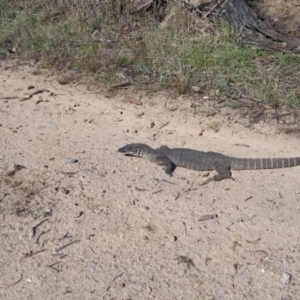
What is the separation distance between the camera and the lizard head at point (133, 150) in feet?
19.6

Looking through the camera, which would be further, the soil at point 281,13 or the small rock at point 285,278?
the soil at point 281,13

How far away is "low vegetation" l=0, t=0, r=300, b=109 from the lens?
7445 mm

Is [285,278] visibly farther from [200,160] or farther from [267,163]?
[200,160]

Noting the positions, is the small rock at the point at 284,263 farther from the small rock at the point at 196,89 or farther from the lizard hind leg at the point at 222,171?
the small rock at the point at 196,89

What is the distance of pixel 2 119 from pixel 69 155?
57.2 inches

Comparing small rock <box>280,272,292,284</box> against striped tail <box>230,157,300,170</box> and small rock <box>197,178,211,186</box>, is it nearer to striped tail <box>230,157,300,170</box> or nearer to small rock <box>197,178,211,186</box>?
small rock <box>197,178,211,186</box>

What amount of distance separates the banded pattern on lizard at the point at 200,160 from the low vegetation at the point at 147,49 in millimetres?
1398

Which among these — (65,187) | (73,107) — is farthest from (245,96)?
(65,187)

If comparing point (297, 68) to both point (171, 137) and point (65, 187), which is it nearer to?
point (171, 137)

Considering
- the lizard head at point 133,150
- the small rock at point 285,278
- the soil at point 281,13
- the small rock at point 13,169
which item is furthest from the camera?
the soil at point 281,13

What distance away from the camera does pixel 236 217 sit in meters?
4.93

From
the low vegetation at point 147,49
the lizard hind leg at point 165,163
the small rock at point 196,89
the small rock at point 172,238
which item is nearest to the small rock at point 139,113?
the low vegetation at point 147,49

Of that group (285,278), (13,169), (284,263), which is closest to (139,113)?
(13,169)

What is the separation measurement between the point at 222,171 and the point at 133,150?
3.52 ft
